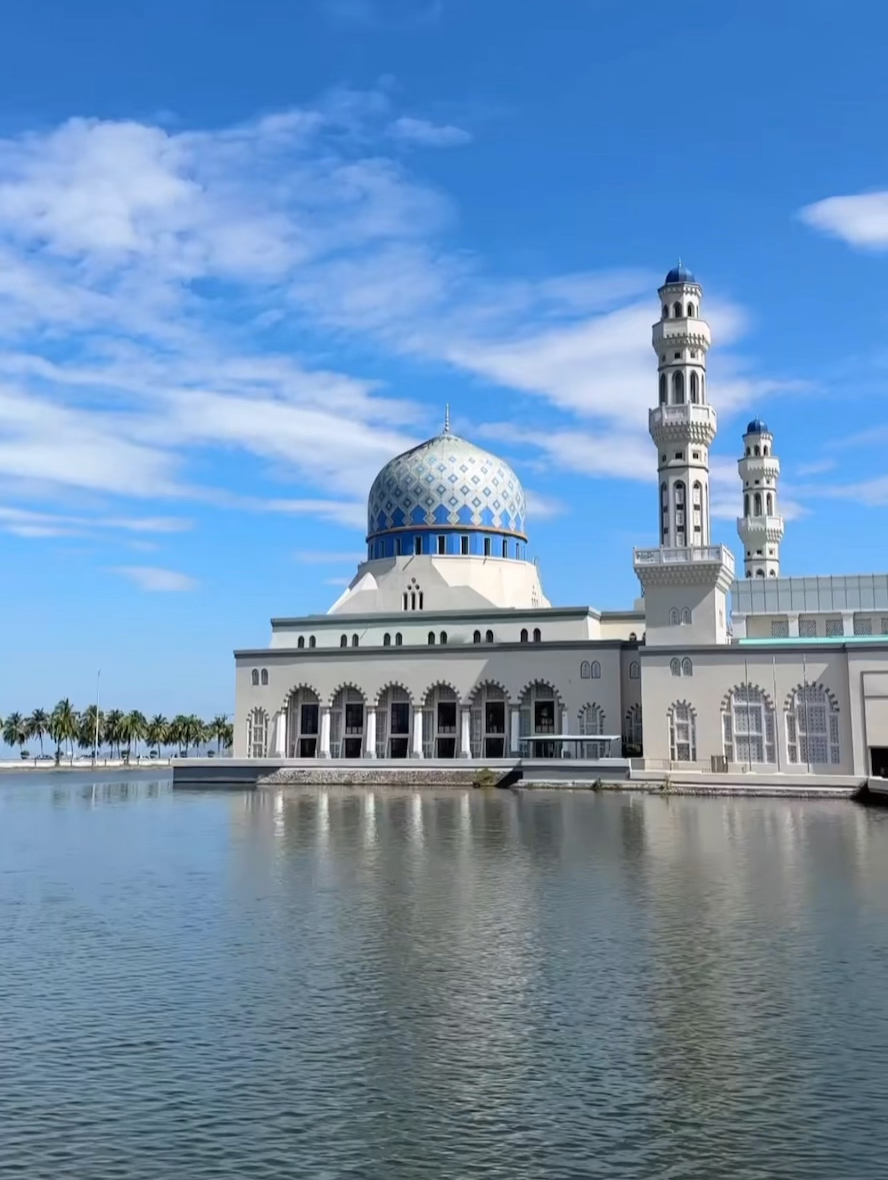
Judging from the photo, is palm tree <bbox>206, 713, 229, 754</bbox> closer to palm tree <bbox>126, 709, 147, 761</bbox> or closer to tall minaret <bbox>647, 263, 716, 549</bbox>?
palm tree <bbox>126, 709, 147, 761</bbox>

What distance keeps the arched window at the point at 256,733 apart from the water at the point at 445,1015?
32376 mm

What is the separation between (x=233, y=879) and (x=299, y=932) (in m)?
5.56

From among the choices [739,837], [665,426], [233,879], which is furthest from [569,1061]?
[665,426]

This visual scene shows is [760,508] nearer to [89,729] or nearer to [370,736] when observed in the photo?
[370,736]

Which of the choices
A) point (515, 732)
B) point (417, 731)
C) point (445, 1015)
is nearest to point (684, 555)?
point (515, 732)

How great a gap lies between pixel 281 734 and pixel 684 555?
21224mm

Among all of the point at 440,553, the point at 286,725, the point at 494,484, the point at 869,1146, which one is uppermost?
the point at 494,484

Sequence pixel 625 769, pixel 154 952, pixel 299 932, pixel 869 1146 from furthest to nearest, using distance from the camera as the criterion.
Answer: pixel 625 769 → pixel 299 932 → pixel 154 952 → pixel 869 1146

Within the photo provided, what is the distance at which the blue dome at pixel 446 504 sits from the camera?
60469 millimetres

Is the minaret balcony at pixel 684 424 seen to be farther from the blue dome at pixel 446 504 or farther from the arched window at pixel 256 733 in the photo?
the arched window at pixel 256 733

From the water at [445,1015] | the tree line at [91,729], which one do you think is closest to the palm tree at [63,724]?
the tree line at [91,729]

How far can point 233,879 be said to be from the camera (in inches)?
846

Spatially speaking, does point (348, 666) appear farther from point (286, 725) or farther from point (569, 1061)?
point (569, 1061)

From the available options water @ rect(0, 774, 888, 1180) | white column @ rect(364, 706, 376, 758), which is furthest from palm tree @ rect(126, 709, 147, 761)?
water @ rect(0, 774, 888, 1180)
